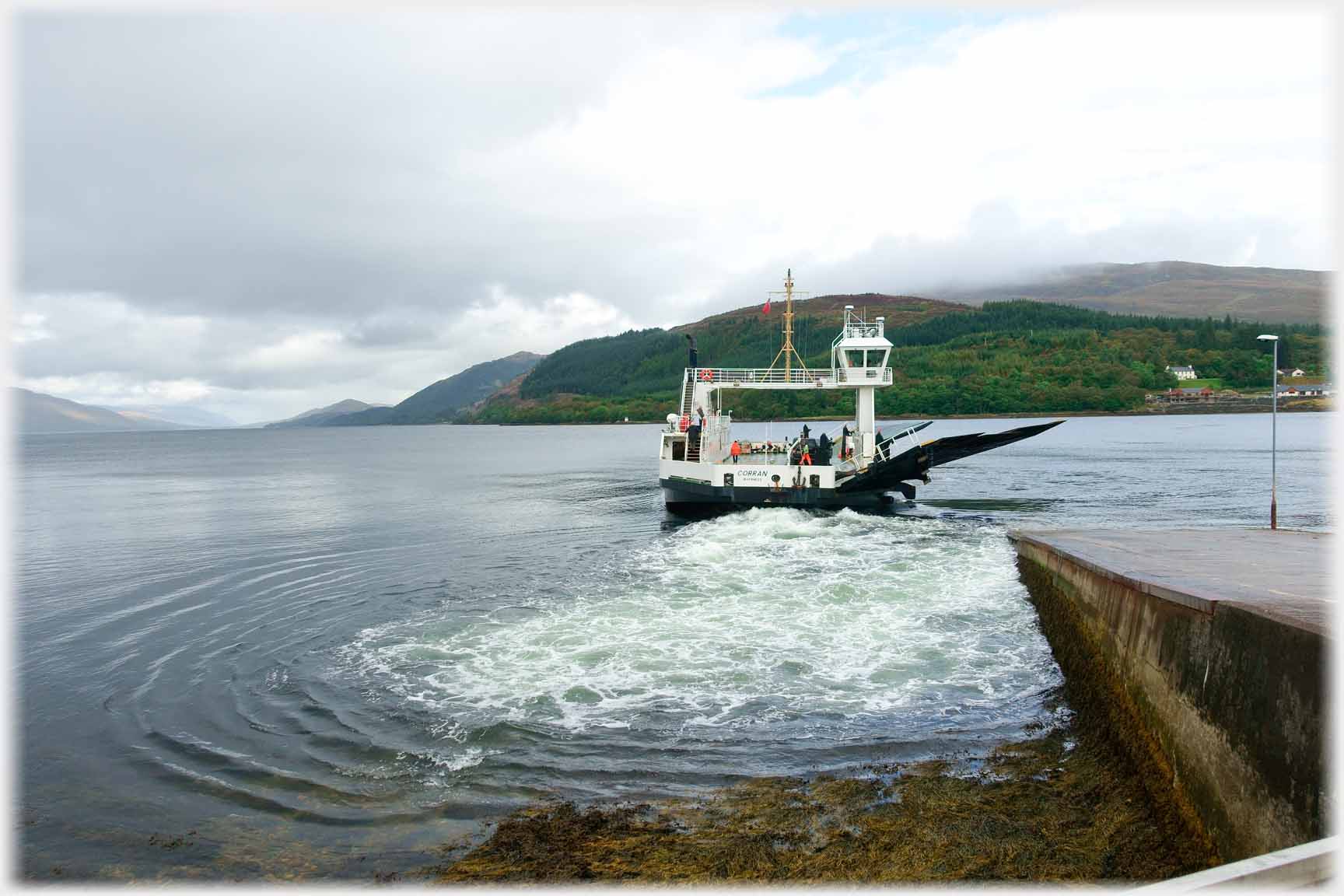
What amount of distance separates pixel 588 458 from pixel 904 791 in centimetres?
7103

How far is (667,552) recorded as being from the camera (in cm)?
2195

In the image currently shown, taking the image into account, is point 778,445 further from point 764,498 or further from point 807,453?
point 764,498

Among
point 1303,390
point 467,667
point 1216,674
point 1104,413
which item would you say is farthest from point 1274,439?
point 1303,390

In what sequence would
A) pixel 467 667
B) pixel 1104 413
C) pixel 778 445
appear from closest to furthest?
pixel 467 667, pixel 778 445, pixel 1104 413

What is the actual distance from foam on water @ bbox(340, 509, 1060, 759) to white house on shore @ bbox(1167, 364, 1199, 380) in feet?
496

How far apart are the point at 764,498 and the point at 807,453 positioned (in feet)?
8.88

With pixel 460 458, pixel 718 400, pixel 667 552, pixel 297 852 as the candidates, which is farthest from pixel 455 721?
pixel 460 458

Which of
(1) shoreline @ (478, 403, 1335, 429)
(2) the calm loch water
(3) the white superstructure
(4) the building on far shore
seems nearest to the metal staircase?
(3) the white superstructure

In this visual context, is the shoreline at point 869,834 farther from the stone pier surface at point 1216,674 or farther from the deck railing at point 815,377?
the deck railing at point 815,377

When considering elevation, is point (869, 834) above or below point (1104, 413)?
below

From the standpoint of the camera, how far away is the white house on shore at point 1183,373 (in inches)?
5630

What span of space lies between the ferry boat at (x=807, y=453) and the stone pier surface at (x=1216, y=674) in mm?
15474

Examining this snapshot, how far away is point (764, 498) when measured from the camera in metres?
28.0

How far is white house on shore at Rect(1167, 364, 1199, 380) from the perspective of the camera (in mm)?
143000
